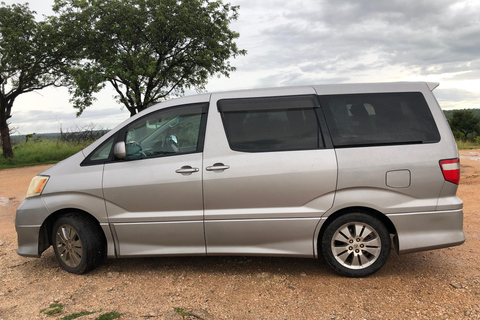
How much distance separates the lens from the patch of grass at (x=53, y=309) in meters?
3.43

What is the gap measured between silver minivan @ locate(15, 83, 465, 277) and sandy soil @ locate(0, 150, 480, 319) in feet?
0.96

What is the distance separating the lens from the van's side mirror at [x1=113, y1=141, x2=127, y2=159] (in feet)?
13.2

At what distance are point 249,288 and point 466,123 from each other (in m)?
74.1

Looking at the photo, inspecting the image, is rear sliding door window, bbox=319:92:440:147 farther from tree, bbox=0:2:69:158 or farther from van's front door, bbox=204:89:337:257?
tree, bbox=0:2:69:158

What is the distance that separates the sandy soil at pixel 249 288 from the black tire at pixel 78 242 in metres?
0.15

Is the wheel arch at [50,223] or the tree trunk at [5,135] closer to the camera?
the wheel arch at [50,223]

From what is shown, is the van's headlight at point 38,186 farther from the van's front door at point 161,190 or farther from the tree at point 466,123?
the tree at point 466,123

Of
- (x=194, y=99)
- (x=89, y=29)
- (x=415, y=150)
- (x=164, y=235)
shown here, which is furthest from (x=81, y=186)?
(x=89, y=29)

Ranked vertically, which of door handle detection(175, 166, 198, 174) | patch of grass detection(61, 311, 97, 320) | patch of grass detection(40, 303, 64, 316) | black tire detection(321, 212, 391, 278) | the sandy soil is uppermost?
door handle detection(175, 166, 198, 174)

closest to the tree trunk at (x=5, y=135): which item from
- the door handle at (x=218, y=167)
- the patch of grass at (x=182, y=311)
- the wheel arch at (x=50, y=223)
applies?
the wheel arch at (x=50, y=223)

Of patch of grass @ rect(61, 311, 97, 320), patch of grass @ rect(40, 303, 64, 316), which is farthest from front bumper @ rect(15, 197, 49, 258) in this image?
patch of grass @ rect(61, 311, 97, 320)

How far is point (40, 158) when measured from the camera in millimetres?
20406

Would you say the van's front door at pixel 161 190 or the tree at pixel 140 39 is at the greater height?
the tree at pixel 140 39

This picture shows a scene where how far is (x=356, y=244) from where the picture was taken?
387 centimetres
